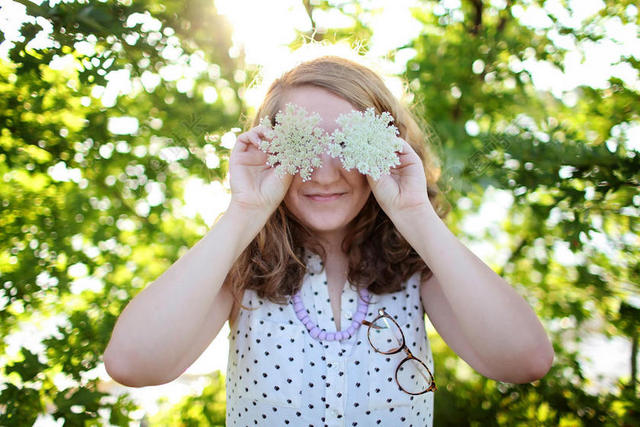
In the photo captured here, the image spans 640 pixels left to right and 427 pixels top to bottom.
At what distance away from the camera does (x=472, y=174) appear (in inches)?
90.5

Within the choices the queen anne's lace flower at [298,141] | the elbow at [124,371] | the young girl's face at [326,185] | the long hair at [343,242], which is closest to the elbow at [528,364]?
the long hair at [343,242]

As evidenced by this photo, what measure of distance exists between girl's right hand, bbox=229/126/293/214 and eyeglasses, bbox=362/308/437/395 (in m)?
0.54

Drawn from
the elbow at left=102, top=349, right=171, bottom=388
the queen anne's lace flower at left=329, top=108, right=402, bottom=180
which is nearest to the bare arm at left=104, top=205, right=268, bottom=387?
the elbow at left=102, top=349, right=171, bottom=388

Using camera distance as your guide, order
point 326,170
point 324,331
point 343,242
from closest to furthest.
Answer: point 326,170 < point 324,331 < point 343,242

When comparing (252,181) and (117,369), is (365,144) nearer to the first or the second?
(252,181)

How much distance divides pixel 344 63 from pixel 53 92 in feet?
4.38

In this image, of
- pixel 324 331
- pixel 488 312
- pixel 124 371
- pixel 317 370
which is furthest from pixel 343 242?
pixel 124 371

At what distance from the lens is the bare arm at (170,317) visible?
1.39m

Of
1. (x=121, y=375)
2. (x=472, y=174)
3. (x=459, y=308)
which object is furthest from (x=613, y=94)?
(x=121, y=375)

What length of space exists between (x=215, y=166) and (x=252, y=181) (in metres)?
0.74

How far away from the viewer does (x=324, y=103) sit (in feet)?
5.30

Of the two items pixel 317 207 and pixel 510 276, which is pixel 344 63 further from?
pixel 510 276

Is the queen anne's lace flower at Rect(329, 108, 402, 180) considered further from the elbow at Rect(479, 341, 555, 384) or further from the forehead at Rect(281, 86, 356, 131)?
the elbow at Rect(479, 341, 555, 384)

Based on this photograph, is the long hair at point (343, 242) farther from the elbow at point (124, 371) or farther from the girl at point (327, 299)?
the elbow at point (124, 371)
